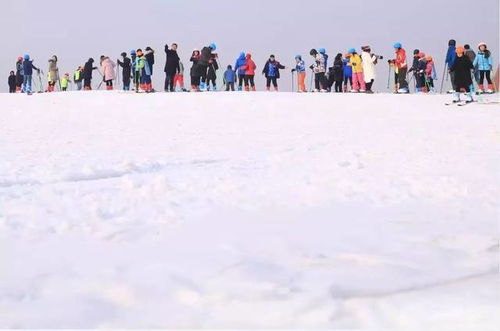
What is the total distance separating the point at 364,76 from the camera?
17984mm

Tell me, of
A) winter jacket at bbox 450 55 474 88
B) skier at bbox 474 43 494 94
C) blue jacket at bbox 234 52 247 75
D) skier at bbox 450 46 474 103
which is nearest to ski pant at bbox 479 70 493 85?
skier at bbox 474 43 494 94

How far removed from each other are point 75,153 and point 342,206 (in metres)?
4.16

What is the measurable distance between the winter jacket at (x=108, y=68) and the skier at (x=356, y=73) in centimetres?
855

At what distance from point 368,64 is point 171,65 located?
6188mm

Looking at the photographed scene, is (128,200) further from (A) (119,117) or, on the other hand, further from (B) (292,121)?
(A) (119,117)

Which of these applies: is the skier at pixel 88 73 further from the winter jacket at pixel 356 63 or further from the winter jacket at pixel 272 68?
the winter jacket at pixel 356 63

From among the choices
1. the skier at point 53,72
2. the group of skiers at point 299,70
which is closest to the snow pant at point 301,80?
the group of skiers at point 299,70

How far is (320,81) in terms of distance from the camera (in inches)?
749

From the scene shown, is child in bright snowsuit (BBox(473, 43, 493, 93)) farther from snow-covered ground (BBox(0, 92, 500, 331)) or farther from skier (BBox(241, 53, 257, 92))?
snow-covered ground (BBox(0, 92, 500, 331))

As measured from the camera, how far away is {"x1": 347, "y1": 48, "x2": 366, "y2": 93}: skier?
17953mm

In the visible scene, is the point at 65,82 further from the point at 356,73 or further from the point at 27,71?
the point at 356,73

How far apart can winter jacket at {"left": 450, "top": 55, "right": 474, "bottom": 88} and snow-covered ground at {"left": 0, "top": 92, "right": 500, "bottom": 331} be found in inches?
213

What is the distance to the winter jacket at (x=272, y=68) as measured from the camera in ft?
64.4

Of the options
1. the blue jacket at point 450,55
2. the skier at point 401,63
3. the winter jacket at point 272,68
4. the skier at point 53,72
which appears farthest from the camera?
the skier at point 53,72
